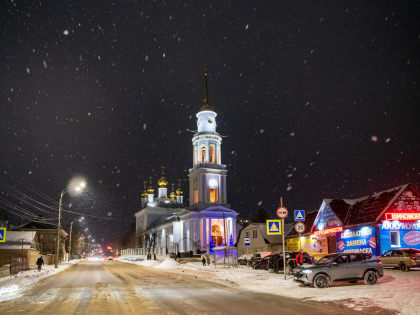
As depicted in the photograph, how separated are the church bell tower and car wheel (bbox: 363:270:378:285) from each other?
60.2 m

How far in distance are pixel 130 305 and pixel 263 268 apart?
22685mm

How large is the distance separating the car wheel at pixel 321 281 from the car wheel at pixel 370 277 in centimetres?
165

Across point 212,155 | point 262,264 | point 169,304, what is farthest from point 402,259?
point 212,155

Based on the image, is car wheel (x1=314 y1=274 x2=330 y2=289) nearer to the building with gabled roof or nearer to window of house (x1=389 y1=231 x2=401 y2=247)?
the building with gabled roof

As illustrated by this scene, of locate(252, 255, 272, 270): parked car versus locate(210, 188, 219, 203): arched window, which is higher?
locate(210, 188, 219, 203): arched window

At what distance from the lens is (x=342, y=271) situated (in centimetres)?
1744

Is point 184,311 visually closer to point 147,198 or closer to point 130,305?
point 130,305

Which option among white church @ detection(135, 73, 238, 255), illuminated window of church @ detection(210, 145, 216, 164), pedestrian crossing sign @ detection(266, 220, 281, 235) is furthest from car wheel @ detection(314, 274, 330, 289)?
illuminated window of church @ detection(210, 145, 216, 164)

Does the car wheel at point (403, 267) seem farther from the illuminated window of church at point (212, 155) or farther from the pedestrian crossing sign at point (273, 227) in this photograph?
the illuminated window of church at point (212, 155)

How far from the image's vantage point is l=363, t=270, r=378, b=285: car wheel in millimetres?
17547

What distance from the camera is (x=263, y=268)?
1336 inches

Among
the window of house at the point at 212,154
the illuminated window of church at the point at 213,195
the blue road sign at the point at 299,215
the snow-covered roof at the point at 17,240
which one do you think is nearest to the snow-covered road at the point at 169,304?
the blue road sign at the point at 299,215

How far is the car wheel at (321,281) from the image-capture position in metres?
17.2

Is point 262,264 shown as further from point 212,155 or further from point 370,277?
point 212,155
